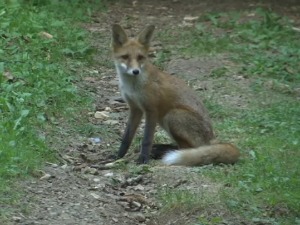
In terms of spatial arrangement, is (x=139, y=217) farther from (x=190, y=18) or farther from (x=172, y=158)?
(x=190, y=18)

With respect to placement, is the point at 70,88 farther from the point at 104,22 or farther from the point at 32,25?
the point at 104,22

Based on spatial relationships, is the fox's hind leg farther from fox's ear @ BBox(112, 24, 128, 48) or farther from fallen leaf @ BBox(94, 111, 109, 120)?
fallen leaf @ BBox(94, 111, 109, 120)

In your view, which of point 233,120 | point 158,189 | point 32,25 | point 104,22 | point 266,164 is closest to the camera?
point 158,189

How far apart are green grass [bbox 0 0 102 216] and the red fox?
89 centimetres

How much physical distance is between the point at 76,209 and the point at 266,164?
7.02 feet

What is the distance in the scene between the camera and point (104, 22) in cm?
1401

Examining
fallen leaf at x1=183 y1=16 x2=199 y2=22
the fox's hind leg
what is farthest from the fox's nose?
fallen leaf at x1=183 y1=16 x2=199 y2=22

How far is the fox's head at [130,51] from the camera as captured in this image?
8.14m

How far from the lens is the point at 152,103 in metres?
8.08

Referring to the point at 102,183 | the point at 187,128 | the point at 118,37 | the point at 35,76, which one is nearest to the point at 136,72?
the point at 118,37

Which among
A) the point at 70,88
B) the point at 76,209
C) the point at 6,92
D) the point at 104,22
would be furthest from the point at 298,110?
the point at 104,22

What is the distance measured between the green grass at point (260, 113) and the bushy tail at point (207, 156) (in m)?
0.14

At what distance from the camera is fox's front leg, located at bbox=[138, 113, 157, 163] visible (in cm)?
799

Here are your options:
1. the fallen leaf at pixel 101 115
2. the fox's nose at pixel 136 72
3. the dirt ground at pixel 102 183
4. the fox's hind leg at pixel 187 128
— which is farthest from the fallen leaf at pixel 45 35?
the fox's hind leg at pixel 187 128
